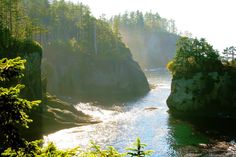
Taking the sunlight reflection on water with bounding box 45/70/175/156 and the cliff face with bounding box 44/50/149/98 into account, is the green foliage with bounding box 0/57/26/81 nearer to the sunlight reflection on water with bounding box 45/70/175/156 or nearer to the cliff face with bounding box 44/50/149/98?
the sunlight reflection on water with bounding box 45/70/175/156

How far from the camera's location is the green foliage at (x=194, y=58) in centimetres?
9025

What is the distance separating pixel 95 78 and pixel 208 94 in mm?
58124

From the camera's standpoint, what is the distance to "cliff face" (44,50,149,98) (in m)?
123

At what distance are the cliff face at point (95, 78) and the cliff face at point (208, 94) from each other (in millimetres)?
43903

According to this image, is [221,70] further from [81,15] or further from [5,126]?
[81,15]

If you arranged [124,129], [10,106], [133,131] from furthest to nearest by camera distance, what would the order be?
[124,129], [133,131], [10,106]

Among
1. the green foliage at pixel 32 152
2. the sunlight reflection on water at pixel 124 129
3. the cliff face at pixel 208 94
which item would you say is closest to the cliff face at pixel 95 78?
the sunlight reflection on water at pixel 124 129

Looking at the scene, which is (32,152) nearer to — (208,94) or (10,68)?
(10,68)

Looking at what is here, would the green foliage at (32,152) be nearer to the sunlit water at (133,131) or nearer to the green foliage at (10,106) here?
the green foliage at (10,106)

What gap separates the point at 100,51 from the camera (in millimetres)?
152250

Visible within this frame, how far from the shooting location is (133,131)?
229ft

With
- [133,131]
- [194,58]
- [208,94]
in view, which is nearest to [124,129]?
[133,131]

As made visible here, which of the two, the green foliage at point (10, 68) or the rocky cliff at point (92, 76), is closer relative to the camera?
the green foliage at point (10, 68)

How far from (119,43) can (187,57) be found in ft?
241
